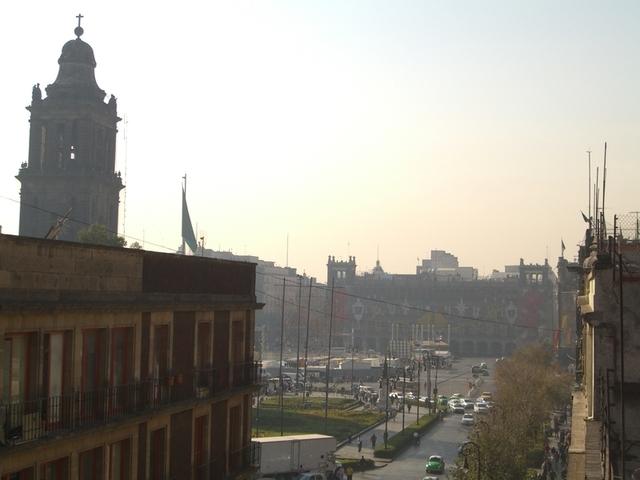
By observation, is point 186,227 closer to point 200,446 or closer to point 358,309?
point 200,446

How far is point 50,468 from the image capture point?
666 inches

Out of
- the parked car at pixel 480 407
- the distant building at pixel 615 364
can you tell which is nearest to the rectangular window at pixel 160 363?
the distant building at pixel 615 364

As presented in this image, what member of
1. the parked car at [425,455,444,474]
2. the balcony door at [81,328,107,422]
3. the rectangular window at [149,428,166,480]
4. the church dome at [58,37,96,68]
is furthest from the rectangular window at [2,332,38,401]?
the church dome at [58,37,96,68]

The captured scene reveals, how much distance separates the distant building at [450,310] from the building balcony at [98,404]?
130 m

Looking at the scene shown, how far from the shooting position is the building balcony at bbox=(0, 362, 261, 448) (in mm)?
15789

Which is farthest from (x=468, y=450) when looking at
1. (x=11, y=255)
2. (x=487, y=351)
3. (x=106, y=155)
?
(x=487, y=351)

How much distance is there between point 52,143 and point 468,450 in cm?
4559

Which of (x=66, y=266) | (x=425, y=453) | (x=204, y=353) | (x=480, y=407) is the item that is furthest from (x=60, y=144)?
(x=66, y=266)

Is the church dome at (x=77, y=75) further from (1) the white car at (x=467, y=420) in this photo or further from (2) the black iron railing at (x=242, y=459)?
(2) the black iron railing at (x=242, y=459)

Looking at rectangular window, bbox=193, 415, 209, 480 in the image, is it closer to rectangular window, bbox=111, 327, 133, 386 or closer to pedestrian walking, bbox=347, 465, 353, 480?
rectangular window, bbox=111, 327, 133, 386

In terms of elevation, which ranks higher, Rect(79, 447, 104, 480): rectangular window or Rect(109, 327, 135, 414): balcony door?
Rect(109, 327, 135, 414): balcony door

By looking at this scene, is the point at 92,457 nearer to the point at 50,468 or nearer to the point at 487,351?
the point at 50,468

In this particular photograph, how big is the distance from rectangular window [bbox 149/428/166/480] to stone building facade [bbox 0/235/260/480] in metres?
0.02

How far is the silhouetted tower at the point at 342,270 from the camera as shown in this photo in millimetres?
180875
